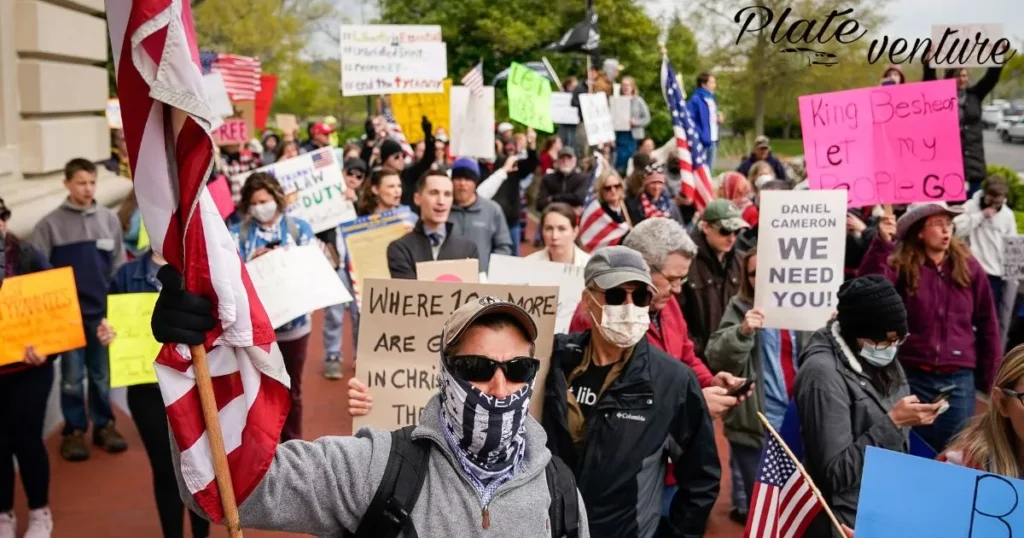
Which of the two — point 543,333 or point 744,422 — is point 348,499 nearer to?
point 543,333

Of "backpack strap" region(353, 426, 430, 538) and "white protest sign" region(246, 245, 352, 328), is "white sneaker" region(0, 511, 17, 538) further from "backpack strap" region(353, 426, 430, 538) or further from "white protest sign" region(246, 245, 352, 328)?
"backpack strap" region(353, 426, 430, 538)

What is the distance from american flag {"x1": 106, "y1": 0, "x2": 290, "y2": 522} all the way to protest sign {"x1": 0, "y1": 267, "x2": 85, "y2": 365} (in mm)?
3690

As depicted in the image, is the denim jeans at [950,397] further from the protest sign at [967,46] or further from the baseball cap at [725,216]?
the protest sign at [967,46]

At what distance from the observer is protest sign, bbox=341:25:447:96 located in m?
12.6

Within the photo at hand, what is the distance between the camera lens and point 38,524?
591cm

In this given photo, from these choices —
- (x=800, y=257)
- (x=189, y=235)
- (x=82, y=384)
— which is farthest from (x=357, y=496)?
(x=82, y=384)

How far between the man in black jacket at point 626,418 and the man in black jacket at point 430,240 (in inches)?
104

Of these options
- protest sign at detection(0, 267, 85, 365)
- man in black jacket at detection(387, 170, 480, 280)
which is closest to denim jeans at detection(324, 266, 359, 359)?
man in black jacket at detection(387, 170, 480, 280)

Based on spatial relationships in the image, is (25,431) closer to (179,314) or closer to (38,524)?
(38,524)

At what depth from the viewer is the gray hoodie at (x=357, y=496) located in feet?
7.86

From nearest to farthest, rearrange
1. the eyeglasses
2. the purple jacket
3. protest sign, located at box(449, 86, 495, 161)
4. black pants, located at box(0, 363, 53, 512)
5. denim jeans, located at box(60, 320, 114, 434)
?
the eyeglasses, black pants, located at box(0, 363, 53, 512), the purple jacket, denim jeans, located at box(60, 320, 114, 434), protest sign, located at box(449, 86, 495, 161)

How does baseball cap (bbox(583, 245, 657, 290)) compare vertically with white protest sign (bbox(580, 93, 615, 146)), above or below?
below

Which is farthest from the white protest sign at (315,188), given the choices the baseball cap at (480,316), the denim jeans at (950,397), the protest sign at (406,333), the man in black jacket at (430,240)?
the baseball cap at (480,316)

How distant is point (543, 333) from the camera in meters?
4.02
